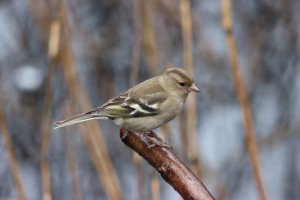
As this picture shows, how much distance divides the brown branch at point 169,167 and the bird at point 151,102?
1.58 ft

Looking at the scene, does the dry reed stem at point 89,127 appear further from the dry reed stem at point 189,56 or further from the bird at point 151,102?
the dry reed stem at point 189,56

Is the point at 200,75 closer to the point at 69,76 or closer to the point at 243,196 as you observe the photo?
the point at 243,196

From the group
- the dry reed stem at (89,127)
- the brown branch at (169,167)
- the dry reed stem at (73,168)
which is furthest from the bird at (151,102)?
the brown branch at (169,167)

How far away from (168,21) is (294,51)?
0.94 m

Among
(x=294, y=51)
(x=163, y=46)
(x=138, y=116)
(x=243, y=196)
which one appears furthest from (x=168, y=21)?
(x=138, y=116)

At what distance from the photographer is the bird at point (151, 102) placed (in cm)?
269

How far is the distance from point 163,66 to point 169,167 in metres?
2.52

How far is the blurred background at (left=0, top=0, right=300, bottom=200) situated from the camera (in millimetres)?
4391

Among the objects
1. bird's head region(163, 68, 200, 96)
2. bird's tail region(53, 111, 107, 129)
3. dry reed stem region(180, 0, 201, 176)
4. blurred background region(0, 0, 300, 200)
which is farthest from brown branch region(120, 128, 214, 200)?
blurred background region(0, 0, 300, 200)

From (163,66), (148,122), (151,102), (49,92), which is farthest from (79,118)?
(163,66)

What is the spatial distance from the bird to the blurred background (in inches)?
50.4

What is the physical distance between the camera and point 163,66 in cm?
416

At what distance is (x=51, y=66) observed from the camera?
8.41 ft

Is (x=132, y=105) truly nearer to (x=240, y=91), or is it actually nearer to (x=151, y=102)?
(x=151, y=102)
